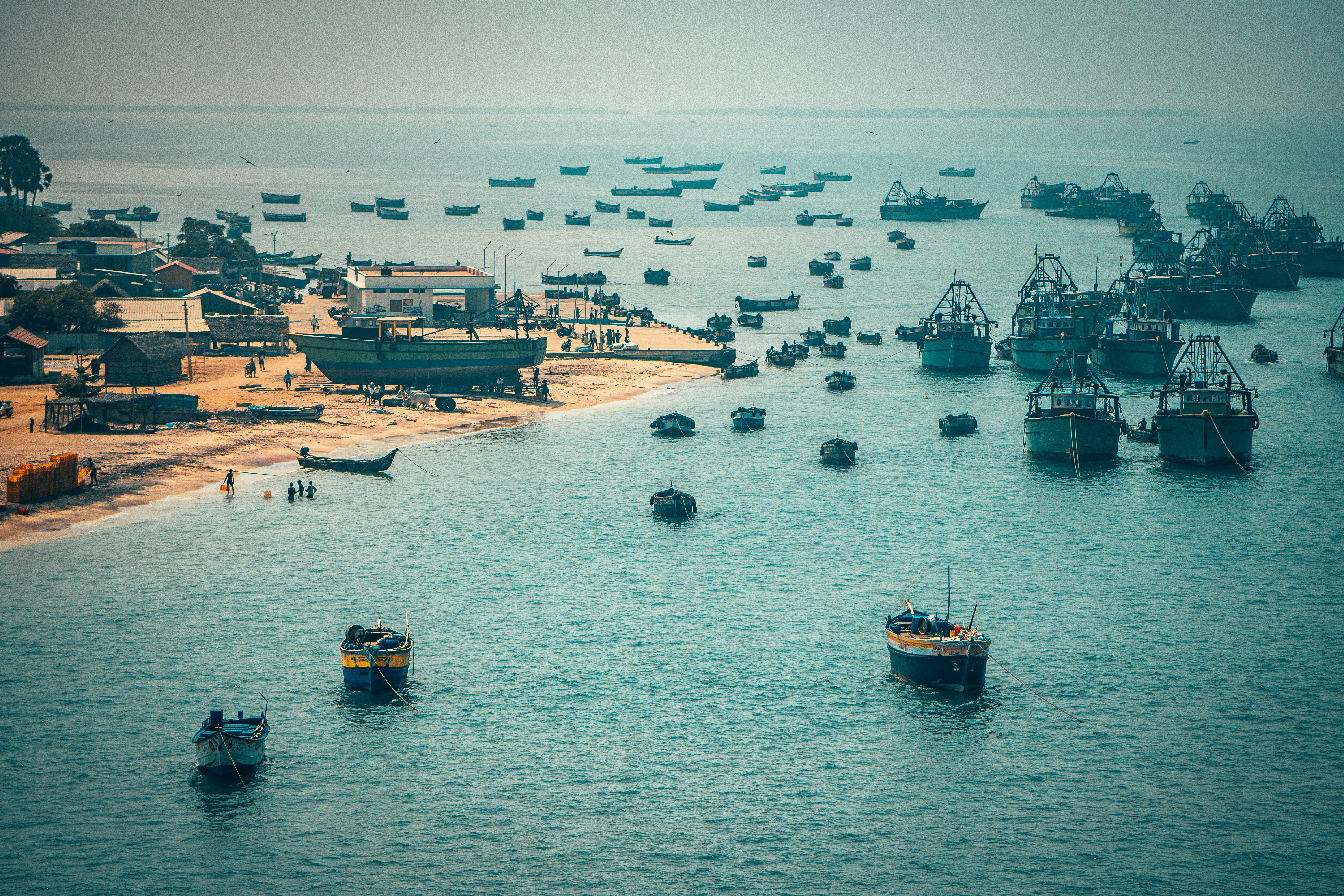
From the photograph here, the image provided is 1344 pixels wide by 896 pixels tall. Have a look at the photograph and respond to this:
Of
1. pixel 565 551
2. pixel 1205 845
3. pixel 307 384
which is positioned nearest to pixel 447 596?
pixel 565 551

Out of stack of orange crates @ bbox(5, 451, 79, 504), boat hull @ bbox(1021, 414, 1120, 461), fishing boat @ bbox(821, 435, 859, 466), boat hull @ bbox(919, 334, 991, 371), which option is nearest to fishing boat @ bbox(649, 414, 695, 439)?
fishing boat @ bbox(821, 435, 859, 466)

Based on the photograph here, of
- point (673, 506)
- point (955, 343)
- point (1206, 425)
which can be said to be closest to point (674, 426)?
point (673, 506)

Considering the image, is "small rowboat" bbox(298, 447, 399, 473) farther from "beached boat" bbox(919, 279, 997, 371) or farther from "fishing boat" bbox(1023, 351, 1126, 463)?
"beached boat" bbox(919, 279, 997, 371)

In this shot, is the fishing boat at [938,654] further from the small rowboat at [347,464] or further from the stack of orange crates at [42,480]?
the stack of orange crates at [42,480]

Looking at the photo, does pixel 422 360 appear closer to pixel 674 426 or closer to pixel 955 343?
pixel 674 426

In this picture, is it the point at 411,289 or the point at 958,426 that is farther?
the point at 411,289

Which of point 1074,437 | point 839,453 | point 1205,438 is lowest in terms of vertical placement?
point 839,453

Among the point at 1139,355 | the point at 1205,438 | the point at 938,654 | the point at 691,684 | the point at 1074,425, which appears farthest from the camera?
the point at 1139,355
